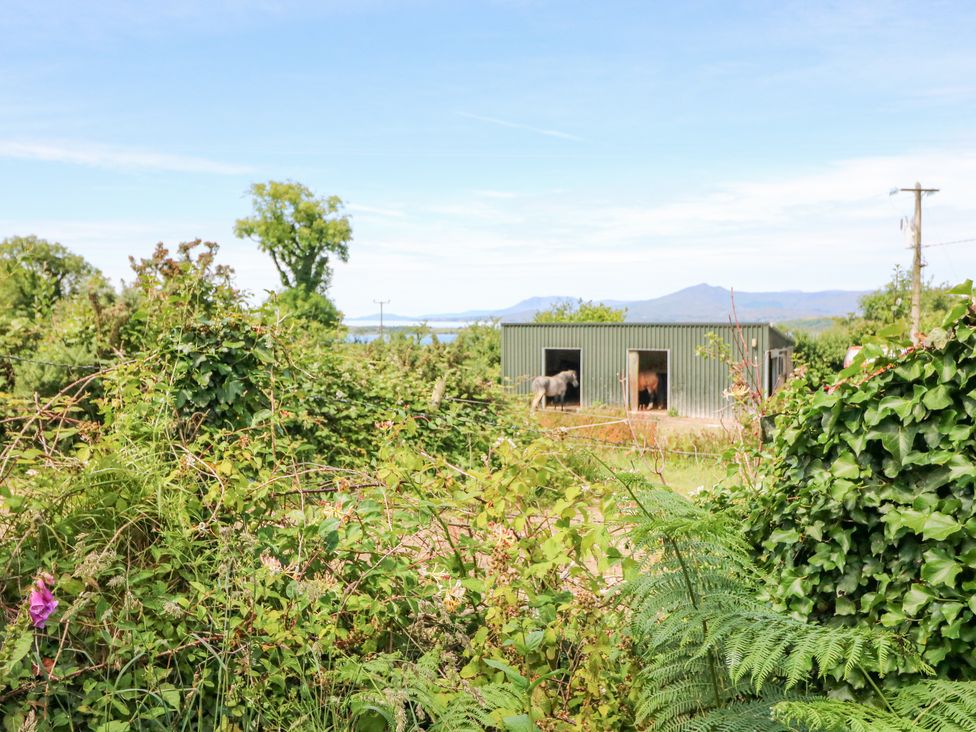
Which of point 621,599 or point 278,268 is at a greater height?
point 278,268

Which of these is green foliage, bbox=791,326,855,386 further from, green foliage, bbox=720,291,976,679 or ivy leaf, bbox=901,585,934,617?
ivy leaf, bbox=901,585,934,617

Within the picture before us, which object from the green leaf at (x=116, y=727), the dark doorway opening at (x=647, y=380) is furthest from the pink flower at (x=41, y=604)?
the dark doorway opening at (x=647, y=380)

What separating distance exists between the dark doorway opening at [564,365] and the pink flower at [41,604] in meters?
26.4

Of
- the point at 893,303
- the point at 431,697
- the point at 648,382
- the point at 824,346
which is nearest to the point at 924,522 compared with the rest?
the point at 431,697

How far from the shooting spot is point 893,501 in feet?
8.55

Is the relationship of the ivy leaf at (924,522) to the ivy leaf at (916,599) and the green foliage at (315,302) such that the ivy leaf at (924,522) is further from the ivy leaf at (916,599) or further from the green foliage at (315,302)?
the green foliage at (315,302)

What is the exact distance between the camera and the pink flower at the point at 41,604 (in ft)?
8.08

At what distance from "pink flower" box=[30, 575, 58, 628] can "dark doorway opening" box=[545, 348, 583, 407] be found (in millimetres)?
26362

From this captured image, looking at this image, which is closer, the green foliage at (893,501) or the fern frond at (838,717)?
the fern frond at (838,717)

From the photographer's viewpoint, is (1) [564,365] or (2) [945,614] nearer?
(2) [945,614]

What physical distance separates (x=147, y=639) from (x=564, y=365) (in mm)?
29491

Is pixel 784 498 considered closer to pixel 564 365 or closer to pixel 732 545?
pixel 732 545

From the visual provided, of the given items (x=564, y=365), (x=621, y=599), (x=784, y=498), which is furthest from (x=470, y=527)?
(x=564, y=365)

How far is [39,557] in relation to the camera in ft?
9.19
